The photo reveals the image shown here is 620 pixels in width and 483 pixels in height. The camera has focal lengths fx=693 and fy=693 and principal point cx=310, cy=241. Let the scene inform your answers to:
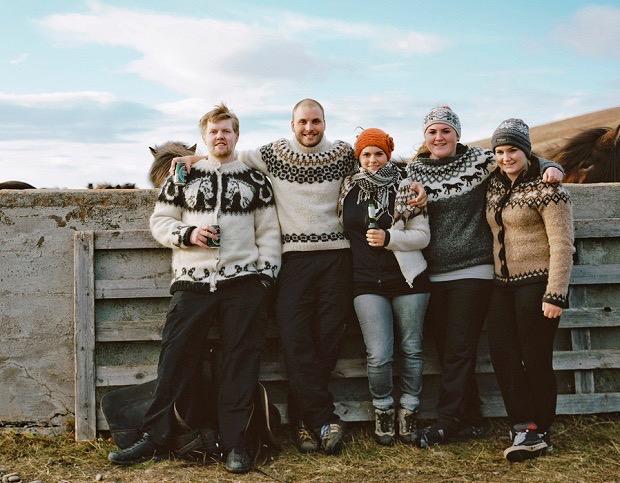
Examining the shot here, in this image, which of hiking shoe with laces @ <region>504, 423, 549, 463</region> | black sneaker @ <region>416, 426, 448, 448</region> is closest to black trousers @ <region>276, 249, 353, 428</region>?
black sneaker @ <region>416, 426, 448, 448</region>

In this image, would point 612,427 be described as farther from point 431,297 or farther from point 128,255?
point 128,255

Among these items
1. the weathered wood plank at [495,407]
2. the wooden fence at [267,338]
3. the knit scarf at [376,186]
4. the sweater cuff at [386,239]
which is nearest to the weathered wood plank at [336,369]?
the wooden fence at [267,338]

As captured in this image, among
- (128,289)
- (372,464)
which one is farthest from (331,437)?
(128,289)

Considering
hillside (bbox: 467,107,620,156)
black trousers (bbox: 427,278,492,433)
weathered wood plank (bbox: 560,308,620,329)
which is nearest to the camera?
black trousers (bbox: 427,278,492,433)

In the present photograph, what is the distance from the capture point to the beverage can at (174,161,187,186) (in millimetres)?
4391

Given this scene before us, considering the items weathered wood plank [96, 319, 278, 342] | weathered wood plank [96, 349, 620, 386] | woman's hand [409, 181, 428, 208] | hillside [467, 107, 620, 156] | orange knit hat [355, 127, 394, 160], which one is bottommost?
weathered wood plank [96, 349, 620, 386]

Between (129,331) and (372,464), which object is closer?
(372,464)

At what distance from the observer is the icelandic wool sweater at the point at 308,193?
14.6ft

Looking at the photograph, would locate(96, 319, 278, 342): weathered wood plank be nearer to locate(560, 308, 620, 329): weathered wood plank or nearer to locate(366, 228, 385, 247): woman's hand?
locate(366, 228, 385, 247): woman's hand

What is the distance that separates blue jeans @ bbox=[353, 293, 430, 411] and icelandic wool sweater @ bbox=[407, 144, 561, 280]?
0.99 feet

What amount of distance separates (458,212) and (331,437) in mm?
1636

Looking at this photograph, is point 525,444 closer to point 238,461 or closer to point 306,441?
point 306,441

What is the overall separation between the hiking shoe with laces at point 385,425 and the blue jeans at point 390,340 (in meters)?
0.04

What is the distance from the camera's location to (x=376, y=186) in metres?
4.36
